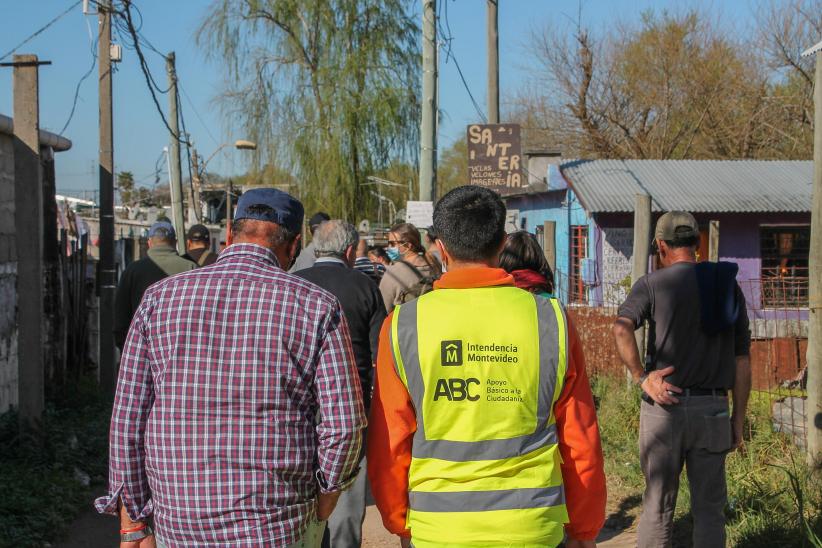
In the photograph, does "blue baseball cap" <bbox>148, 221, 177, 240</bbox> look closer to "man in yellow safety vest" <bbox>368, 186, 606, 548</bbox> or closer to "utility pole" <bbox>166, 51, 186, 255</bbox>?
"man in yellow safety vest" <bbox>368, 186, 606, 548</bbox>

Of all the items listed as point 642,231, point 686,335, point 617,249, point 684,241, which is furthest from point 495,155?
point 686,335

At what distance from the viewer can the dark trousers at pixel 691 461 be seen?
4250 millimetres

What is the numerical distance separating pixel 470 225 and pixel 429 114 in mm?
8795

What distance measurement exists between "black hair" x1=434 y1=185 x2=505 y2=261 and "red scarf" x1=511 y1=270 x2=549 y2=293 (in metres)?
1.59

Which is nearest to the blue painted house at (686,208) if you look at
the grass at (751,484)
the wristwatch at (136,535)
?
the grass at (751,484)

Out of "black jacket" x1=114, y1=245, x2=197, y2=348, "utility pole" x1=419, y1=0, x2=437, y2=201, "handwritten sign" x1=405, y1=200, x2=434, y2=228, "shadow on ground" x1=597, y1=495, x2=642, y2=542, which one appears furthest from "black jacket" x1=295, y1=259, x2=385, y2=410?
"utility pole" x1=419, y1=0, x2=437, y2=201

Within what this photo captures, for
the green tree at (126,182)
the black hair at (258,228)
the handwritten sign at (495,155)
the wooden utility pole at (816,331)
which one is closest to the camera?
the black hair at (258,228)

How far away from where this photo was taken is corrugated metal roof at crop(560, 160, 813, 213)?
20.0m

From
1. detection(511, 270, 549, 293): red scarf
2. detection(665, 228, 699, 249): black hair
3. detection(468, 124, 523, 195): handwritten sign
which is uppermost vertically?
detection(468, 124, 523, 195): handwritten sign

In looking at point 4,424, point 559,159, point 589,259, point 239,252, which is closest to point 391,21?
point 559,159

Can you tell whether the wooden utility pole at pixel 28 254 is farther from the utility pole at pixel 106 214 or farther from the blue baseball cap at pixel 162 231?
the utility pole at pixel 106 214

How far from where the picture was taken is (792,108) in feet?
86.2

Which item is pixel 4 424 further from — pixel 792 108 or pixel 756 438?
pixel 792 108

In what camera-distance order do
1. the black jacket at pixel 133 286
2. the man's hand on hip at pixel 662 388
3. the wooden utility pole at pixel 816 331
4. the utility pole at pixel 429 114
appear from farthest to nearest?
the utility pole at pixel 429 114
the black jacket at pixel 133 286
the wooden utility pole at pixel 816 331
the man's hand on hip at pixel 662 388
